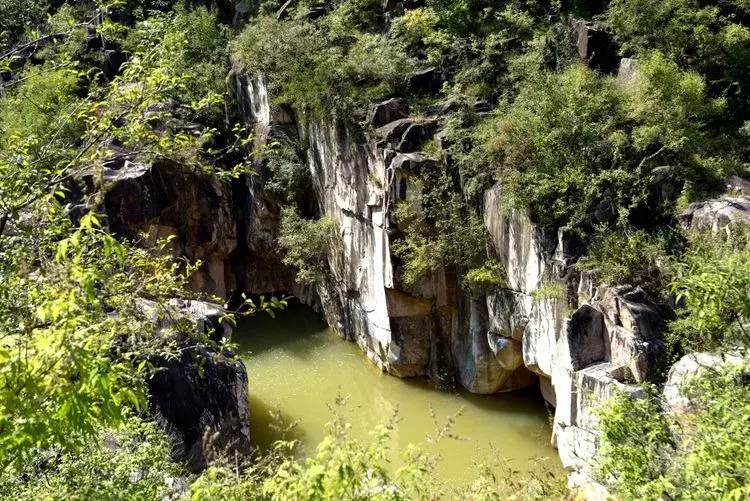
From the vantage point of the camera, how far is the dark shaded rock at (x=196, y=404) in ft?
28.3

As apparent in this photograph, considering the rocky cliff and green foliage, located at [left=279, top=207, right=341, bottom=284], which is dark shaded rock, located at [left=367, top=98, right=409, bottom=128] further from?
green foliage, located at [left=279, top=207, right=341, bottom=284]

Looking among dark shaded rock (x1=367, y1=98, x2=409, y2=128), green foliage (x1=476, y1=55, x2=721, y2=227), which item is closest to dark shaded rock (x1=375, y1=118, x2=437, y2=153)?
dark shaded rock (x1=367, y1=98, x2=409, y2=128)

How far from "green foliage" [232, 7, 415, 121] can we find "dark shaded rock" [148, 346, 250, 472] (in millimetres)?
6313

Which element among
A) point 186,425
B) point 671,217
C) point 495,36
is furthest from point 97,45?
point 671,217

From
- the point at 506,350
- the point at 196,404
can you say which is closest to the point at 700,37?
the point at 506,350

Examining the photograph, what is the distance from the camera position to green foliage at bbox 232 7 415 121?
13055mm

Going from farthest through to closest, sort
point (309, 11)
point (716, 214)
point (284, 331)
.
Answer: point (309, 11)
point (284, 331)
point (716, 214)

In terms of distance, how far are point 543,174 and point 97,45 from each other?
14466 millimetres

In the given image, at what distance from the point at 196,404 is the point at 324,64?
26.5 feet

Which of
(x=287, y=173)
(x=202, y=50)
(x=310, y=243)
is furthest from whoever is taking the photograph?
(x=202, y=50)

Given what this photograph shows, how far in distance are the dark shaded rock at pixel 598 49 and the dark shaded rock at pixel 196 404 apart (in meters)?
9.07

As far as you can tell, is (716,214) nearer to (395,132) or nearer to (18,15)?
(395,132)


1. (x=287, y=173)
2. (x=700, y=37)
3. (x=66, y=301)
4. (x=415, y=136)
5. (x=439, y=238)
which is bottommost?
(x=439, y=238)

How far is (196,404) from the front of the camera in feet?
29.2
